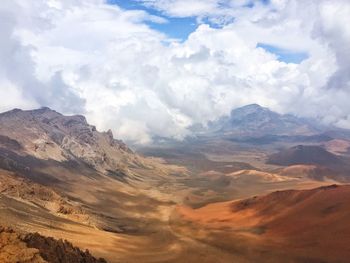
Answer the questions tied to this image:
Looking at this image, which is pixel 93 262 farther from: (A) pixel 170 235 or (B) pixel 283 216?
(B) pixel 283 216

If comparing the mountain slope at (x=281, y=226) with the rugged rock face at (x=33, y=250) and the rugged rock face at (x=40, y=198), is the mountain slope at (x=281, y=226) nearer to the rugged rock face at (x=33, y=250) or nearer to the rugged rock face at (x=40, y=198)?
the rugged rock face at (x=40, y=198)

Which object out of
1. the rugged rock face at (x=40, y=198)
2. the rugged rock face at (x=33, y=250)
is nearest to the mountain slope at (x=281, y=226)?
the rugged rock face at (x=40, y=198)

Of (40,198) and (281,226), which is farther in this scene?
(40,198)

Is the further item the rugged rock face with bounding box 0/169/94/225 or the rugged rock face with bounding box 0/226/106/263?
the rugged rock face with bounding box 0/169/94/225

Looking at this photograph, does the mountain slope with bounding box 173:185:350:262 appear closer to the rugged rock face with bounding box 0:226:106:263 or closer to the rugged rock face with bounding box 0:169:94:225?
the rugged rock face with bounding box 0:169:94:225

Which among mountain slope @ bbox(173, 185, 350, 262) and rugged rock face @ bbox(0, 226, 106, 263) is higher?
mountain slope @ bbox(173, 185, 350, 262)

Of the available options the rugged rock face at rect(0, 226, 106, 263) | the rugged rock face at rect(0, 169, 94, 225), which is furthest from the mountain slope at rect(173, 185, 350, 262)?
the rugged rock face at rect(0, 226, 106, 263)

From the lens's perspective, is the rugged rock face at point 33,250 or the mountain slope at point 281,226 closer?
the rugged rock face at point 33,250

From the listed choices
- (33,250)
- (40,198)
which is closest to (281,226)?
(40,198)

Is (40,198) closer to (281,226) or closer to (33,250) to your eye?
(281,226)
